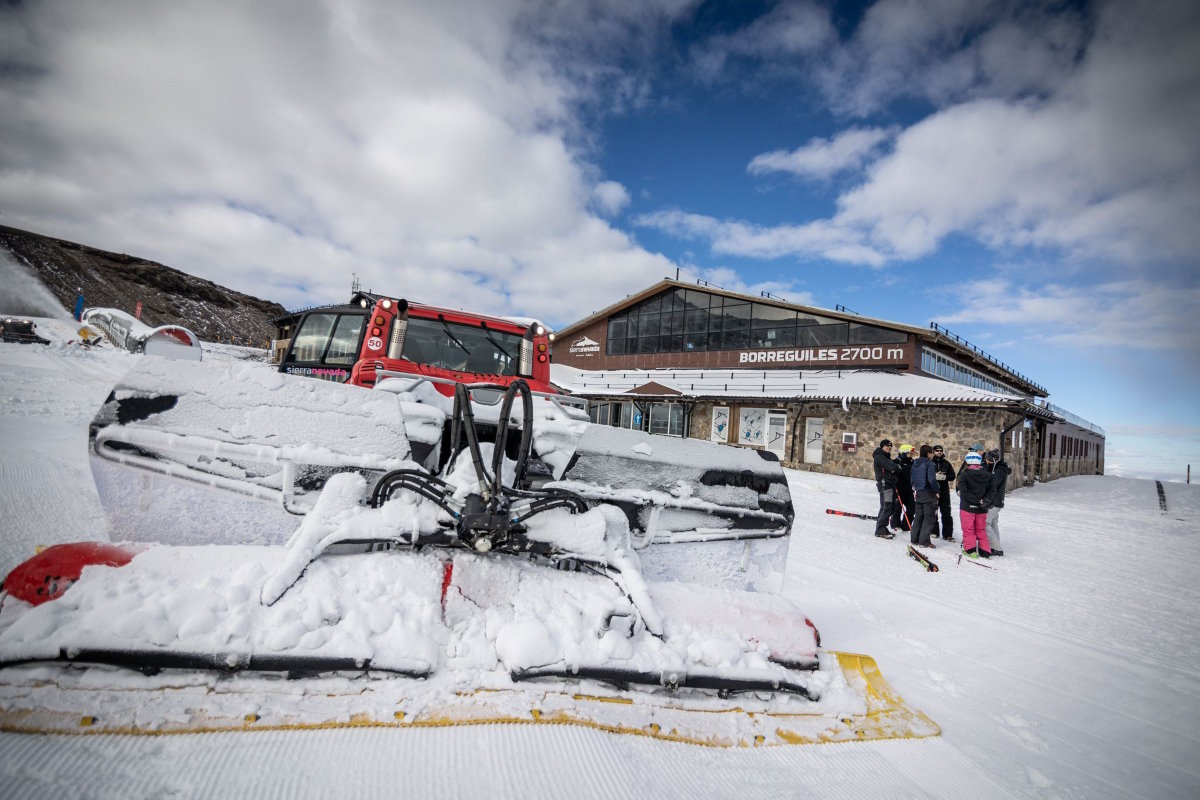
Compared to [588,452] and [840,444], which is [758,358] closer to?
[840,444]

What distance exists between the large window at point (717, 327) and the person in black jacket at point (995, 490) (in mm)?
12423

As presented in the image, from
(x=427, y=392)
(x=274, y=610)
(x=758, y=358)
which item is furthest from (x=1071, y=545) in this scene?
(x=758, y=358)

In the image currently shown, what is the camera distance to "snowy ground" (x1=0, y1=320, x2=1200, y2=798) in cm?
133

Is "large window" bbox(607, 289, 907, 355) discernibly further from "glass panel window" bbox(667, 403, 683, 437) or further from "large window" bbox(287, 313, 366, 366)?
"large window" bbox(287, 313, 366, 366)

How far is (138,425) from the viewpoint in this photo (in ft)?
7.07

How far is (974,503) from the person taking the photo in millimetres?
6555

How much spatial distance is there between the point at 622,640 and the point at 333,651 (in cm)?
103

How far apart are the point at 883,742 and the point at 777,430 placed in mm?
17316

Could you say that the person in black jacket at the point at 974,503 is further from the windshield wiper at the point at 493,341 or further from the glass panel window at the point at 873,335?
the glass panel window at the point at 873,335

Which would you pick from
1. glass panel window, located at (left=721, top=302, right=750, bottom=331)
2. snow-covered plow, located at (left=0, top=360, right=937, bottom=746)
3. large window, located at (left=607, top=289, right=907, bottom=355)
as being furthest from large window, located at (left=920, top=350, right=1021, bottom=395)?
→ snow-covered plow, located at (left=0, top=360, right=937, bottom=746)

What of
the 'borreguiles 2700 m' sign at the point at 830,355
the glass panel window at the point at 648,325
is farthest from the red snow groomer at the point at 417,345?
the glass panel window at the point at 648,325

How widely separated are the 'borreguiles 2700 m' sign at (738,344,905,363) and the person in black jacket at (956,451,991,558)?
12.5 metres

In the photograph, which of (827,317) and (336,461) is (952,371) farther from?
(336,461)

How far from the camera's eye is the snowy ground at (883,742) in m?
1.33
